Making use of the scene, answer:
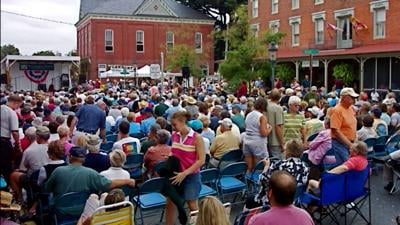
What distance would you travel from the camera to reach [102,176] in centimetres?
563

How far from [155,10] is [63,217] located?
150 feet

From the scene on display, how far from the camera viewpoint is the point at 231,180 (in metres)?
7.34

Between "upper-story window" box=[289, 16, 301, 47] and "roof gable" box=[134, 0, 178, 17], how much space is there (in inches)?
702

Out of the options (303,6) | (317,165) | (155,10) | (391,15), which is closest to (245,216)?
(317,165)

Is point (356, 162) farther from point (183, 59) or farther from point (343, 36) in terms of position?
point (183, 59)

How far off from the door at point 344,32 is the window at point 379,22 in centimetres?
165

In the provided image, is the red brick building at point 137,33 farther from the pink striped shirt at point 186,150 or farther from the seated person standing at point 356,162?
the pink striped shirt at point 186,150

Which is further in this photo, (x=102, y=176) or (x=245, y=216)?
(x=102, y=176)

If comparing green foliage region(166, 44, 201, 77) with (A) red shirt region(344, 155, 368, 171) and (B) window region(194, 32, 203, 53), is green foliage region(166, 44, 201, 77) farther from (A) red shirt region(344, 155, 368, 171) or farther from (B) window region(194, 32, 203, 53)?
(A) red shirt region(344, 155, 368, 171)

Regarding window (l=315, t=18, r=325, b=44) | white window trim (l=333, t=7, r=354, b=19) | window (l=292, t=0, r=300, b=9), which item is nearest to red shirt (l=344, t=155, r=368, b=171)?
white window trim (l=333, t=7, r=354, b=19)

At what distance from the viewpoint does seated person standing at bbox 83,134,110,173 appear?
6488 mm

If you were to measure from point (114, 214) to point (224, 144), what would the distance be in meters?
3.87

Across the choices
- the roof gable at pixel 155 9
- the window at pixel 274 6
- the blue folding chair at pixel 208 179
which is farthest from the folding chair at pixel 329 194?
the roof gable at pixel 155 9

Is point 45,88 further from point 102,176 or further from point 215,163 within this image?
point 102,176
